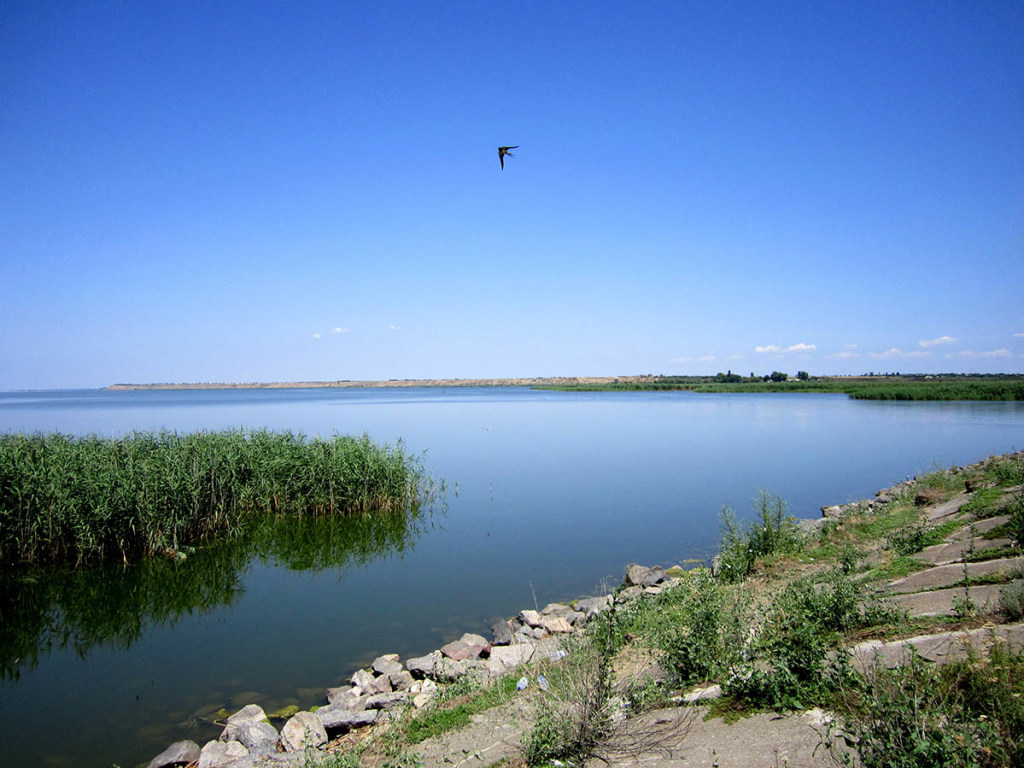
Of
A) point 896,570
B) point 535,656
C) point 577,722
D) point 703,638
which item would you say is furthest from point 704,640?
point 896,570

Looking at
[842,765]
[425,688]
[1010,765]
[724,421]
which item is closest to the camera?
[1010,765]

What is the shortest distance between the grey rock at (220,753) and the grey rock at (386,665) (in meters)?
2.21

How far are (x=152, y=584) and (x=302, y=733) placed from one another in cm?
807

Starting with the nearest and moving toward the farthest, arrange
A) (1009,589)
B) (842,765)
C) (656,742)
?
1. (842,765)
2. (656,742)
3. (1009,589)

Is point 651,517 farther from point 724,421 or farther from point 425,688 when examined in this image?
point 724,421

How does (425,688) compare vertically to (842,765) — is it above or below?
below

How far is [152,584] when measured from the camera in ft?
42.1

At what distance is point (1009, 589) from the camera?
5.05 m

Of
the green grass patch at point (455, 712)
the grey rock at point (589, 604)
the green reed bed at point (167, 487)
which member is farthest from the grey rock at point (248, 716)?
the green reed bed at point (167, 487)

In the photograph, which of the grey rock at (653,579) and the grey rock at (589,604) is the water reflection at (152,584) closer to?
the grey rock at (589,604)

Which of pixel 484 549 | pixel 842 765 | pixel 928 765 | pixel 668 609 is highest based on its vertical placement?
pixel 928 765

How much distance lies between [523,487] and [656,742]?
699 inches

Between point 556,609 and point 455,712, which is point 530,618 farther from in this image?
point 455,712

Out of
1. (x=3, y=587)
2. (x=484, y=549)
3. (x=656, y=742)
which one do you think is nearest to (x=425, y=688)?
A: (x=656, y=742)
